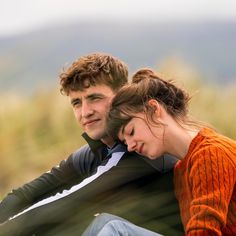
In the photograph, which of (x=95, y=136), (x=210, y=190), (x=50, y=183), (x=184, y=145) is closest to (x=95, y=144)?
(x=95, y=136)

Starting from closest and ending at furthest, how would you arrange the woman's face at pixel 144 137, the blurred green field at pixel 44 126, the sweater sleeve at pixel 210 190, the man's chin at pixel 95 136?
the sweater sleeve at pixel 210 190 → the woman's face at pixel 144 137 → the man's chin at pixel 95 136 → the blurred green field at pixel 44 126

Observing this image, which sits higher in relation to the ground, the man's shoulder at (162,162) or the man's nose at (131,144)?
the man's nose at (131,144)

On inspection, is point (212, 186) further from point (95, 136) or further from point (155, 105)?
point (95, 136)

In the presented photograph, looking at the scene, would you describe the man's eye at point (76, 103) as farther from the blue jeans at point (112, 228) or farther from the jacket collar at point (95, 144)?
the blue jeans at point (112, 228)

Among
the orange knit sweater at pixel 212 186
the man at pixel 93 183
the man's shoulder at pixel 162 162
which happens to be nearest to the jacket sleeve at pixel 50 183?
the man at pixel 93 183

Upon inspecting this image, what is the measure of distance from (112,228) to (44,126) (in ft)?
1.52

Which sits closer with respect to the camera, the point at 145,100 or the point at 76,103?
the point at 145,100

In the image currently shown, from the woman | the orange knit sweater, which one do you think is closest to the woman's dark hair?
the woman

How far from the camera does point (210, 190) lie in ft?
4.20

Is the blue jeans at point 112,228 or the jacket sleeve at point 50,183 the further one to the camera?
the jacket sleeve at point 50,183

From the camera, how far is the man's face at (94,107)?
1564 millimetres

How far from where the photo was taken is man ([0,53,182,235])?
1.45 meters

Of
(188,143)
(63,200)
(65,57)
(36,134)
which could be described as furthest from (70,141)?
(188,143)

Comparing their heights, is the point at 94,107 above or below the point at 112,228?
above
